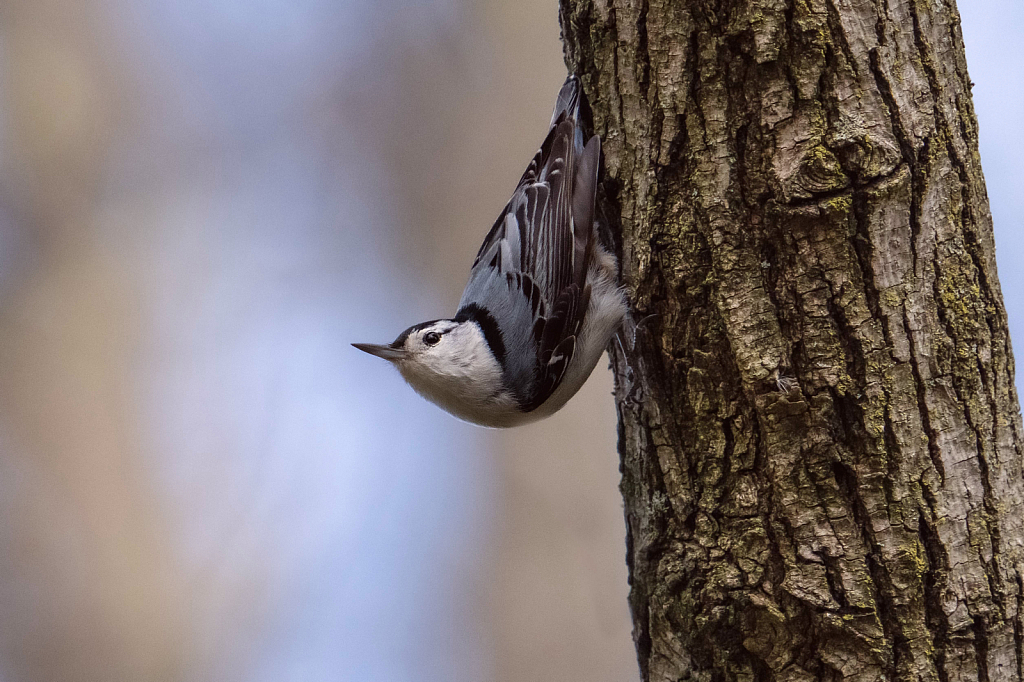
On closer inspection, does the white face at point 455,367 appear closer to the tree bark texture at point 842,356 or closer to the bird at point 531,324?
the bird at point 531,324

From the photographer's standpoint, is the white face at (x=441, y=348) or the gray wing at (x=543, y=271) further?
the white face at (x=441, y=348)

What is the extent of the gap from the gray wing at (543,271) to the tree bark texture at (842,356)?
1.96ft

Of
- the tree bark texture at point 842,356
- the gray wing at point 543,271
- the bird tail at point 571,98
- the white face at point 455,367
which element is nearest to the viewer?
the tree bark texture at point 842,356

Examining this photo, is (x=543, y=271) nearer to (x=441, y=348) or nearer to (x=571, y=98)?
(x=441, y=348)

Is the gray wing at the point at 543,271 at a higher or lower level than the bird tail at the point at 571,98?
lower

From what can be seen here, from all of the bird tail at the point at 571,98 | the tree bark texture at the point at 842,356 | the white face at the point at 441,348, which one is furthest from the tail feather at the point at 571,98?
the white face at the point at 441,348

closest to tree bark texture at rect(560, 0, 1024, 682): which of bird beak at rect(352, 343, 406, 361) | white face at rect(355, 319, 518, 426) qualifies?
white face at rect(355, 319, 518, 426)

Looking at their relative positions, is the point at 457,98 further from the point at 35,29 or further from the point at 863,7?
the point at 863,7

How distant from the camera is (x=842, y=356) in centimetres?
142

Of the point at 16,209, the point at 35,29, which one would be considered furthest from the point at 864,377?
the point at 35,29

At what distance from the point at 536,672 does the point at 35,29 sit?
4.02 metres

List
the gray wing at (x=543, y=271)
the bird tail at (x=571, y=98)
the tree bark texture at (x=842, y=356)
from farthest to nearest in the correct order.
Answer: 1. the gray wing at (x=543, y=271)
2. the bird tail at (x=571, y=98)
3. the tree bark texture at (x=842, y=356)

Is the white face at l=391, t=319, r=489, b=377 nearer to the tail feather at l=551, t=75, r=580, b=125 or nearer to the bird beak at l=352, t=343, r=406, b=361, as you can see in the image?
the bird beak at l=352, t=343, r=406, b=361

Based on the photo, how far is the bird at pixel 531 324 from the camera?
217 centimetres
